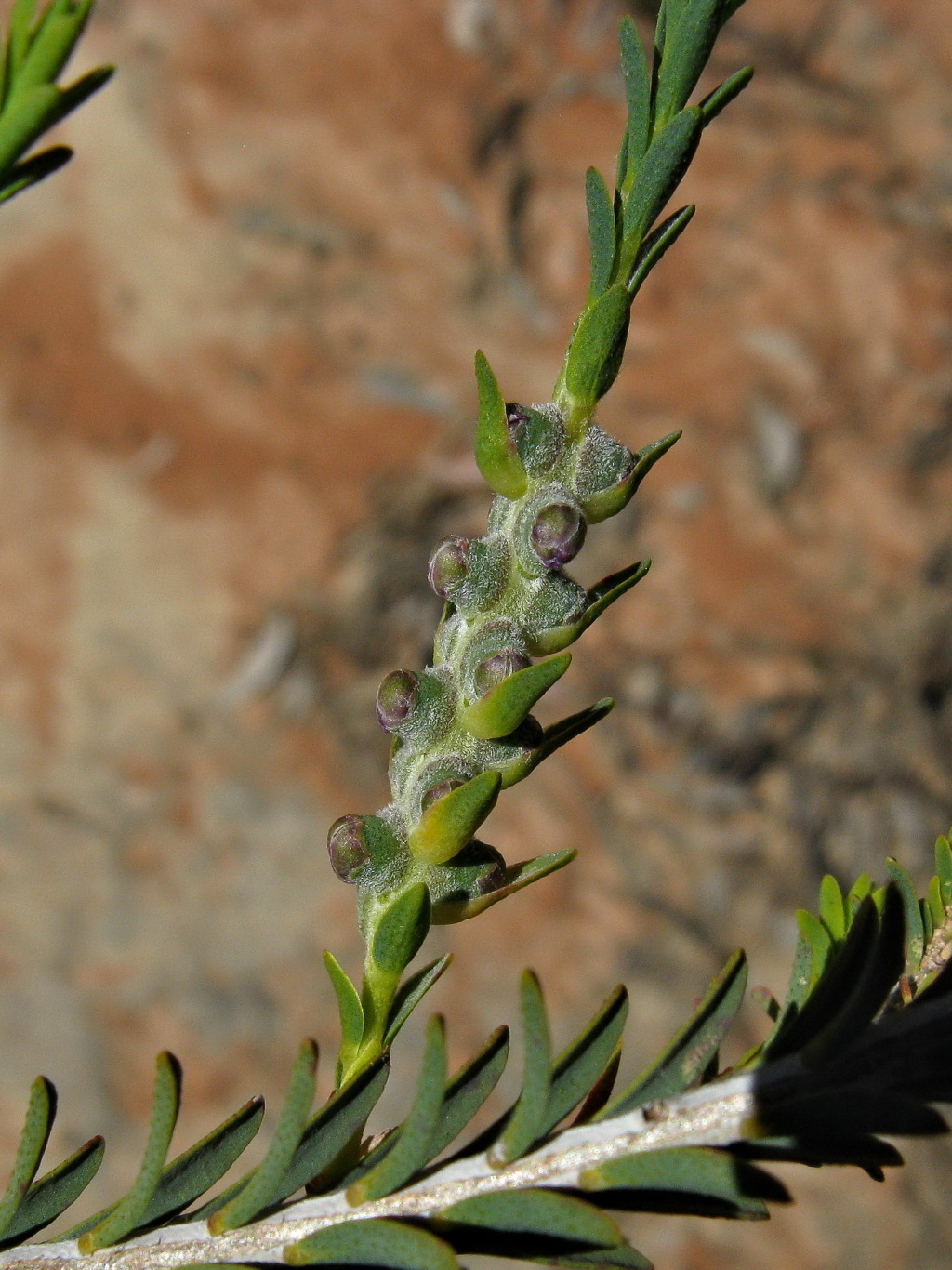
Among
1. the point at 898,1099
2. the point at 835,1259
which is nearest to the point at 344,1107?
the point at 898,1099

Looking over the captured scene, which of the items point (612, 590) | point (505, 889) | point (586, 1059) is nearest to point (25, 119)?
point (612, 590)

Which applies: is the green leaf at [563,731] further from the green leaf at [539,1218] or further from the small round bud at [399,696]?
the green leaf at [539,1218]

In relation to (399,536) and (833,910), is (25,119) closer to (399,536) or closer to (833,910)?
(833,910)

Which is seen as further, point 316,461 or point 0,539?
point 316,461

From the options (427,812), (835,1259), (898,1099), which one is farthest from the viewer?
(835,1259)

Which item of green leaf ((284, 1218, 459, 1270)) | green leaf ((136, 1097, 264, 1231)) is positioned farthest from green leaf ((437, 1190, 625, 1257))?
green leaf ((136, 1097, 264, 1231))

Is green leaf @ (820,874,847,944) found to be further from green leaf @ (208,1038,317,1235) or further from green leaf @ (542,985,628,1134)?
green leaf @ (208,1038,317,1235)

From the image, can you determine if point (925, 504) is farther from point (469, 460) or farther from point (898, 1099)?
point (898, 1099)

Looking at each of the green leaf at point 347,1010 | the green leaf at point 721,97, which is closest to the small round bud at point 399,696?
the green leaf at point 347,1010
